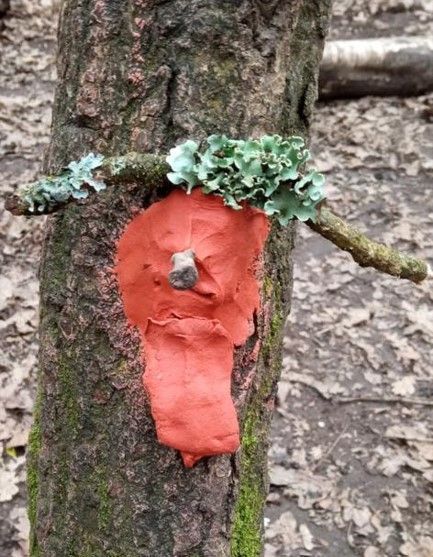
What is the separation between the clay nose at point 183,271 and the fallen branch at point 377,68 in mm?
4382

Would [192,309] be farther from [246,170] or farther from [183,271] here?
[246,170]

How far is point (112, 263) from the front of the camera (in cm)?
143

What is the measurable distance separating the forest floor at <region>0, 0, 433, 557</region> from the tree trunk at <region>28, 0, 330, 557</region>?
4.55ft

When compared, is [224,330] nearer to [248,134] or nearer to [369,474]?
[248,134]

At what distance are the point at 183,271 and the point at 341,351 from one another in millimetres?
2594

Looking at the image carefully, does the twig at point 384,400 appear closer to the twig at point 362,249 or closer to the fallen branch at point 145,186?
the twig at point 362,249

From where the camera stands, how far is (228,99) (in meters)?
1.34

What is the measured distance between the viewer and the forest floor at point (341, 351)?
2.97 metres

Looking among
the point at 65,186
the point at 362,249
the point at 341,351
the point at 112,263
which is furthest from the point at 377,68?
the point at 65,186

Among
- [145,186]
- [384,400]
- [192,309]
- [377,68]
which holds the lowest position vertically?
[384,400]

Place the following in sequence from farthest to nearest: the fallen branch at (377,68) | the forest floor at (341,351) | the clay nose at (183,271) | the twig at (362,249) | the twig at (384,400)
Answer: the fallen branch at (377,68) < the twig at (384,400) < the forest floor at (341,351) < the twig at (362,249) < the clay nose at (183,271)

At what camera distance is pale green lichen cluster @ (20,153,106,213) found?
1273 millimetres

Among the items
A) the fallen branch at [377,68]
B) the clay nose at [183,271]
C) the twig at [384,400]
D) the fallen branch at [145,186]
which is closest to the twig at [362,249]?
the fallen branch at [145,186]

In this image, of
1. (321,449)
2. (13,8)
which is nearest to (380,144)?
(321,449)
